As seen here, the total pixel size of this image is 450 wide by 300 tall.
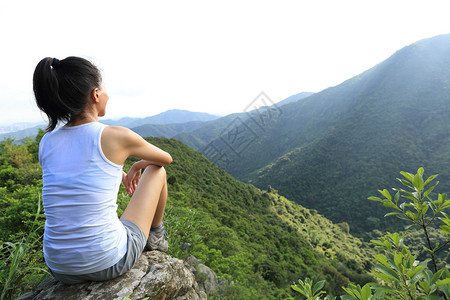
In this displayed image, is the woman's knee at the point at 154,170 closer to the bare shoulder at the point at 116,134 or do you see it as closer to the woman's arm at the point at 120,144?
the woman's arm at the point at 120,144

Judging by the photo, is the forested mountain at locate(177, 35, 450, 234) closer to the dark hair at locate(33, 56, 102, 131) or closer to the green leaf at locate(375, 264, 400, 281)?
the dark hair at locate(33, 56, 102, 131)

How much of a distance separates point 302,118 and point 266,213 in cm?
9716

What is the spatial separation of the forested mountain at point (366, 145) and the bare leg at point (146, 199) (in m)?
32.2

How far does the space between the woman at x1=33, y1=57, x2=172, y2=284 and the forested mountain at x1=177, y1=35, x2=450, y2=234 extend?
32.7 metres

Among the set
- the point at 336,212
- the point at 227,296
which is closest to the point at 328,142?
the point at 336,212

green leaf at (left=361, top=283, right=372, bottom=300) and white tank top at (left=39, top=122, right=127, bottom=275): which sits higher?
white tank top at (left=39, top=122, right=127, bottom=275)

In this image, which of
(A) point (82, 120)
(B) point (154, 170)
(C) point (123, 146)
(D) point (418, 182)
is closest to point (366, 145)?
(D) point (418, 182)

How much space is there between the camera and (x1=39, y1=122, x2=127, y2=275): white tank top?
3.98 ft

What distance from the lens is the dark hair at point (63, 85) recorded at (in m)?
1.23

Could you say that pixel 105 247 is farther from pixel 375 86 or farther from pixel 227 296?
pixel 375 86

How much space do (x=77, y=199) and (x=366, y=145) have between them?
266 ft

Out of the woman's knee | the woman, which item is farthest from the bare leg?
the woman

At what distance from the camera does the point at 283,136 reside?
4289 inches

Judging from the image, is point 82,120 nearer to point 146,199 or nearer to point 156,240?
point 146,199
